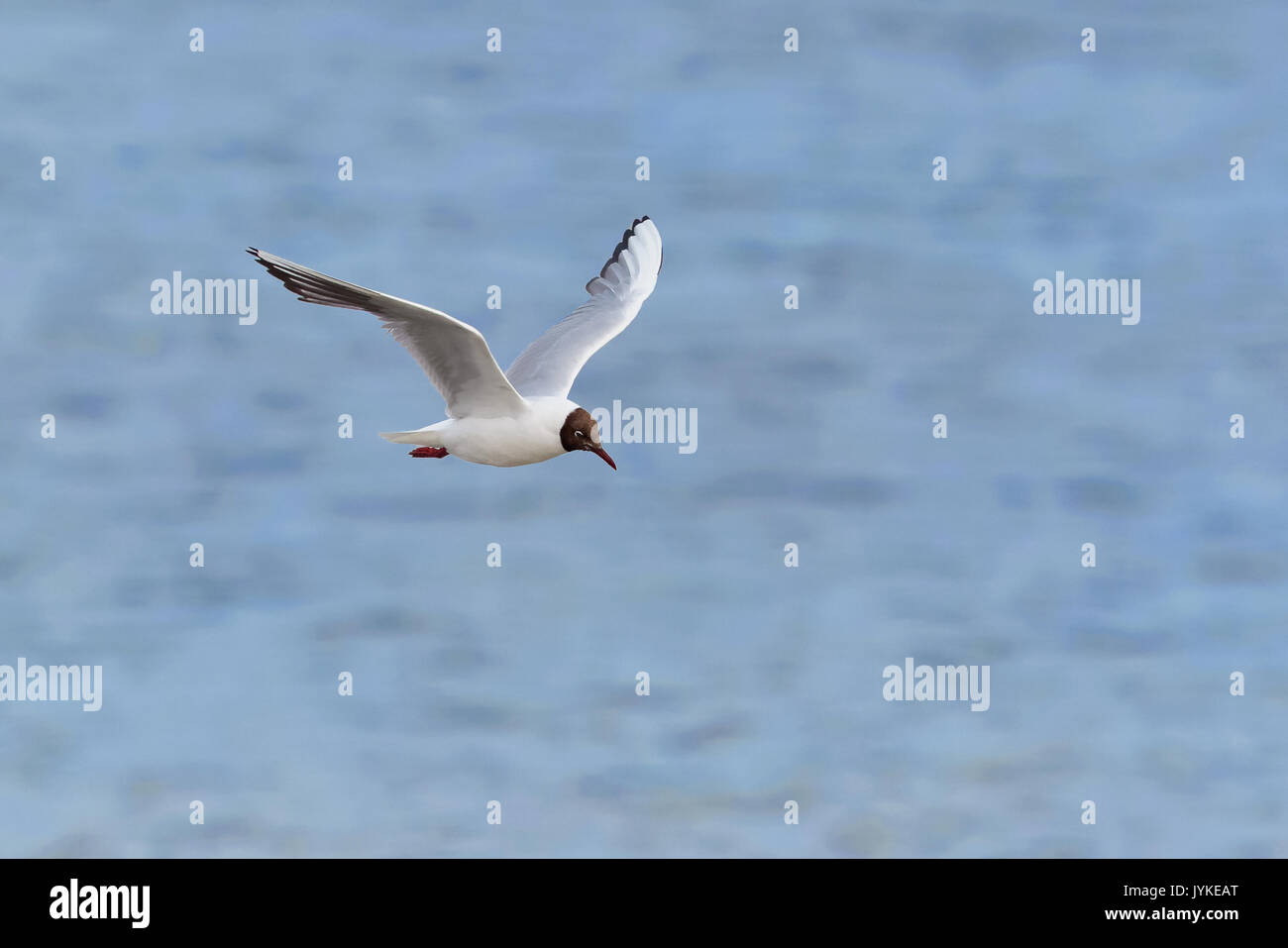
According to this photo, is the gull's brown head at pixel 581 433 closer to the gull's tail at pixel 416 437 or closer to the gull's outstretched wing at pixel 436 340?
the gull's outstretched wing at pixel 436 340

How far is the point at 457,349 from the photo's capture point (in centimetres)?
1057

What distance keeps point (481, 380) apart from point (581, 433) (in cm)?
78

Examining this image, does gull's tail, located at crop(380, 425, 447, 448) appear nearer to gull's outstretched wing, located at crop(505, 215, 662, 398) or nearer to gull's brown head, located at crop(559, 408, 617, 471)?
gull's brown head, located at crop(559, 408, 617, 471)

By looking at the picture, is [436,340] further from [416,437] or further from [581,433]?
[581,433]

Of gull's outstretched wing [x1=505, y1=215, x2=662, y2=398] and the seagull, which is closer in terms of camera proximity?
the seagull

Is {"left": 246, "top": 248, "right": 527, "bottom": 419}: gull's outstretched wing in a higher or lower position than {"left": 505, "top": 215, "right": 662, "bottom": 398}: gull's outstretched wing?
lower

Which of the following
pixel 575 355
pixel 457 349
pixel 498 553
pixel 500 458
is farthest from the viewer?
pixel 498 553

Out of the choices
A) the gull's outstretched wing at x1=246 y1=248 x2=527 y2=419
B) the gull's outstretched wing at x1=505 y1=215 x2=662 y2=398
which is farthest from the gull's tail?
the gull's outstretched wing at x1=505 y1=215 x2=662 y2=398

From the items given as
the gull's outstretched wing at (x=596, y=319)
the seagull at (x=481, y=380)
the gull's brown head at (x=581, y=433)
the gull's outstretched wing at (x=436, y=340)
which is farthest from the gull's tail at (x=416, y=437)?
the gull's outstretched wing at (x=596, y=319)

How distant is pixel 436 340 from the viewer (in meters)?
10.5

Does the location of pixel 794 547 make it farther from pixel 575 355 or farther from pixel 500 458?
pixel 500 458

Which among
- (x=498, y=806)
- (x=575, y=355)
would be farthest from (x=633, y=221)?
(x=498, y=806)

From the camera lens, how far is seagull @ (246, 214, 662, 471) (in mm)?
9922

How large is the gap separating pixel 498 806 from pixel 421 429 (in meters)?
3.74
